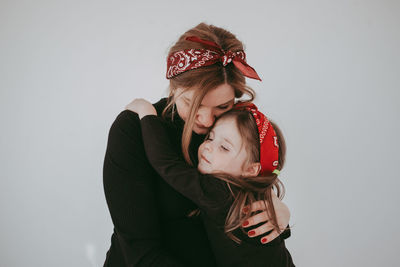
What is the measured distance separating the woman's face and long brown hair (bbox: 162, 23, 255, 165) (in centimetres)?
2

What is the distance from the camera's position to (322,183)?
172 cm

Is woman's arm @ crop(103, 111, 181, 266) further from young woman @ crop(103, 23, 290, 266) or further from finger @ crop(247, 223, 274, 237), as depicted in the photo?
finger @ crop(247, 223, 274, 237)

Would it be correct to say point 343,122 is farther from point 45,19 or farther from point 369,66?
point 45,19

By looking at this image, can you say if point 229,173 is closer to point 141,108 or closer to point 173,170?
point 173,170

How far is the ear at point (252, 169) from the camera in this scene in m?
1.20

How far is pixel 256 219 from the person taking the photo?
99 centimetres

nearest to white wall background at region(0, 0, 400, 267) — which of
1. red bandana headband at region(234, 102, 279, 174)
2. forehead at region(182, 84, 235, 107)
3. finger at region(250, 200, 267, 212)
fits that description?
red bandana headband at region(234, 102, 279, 174)

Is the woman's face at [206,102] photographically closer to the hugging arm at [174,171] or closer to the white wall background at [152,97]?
the hugging arm at [174,171]

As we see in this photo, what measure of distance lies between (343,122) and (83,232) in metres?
1.72

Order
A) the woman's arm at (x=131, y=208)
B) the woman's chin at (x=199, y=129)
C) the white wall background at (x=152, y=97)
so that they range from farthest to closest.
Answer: the white wall background at (x=152, y=97) < the woman's chin at (x=199, y=129) < the woman's arm at (x=131, y=208)

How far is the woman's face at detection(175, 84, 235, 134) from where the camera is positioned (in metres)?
0.99

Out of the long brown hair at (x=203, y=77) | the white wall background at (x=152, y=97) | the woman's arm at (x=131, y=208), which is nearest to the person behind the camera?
the woman's arm at (x=131, y=208)

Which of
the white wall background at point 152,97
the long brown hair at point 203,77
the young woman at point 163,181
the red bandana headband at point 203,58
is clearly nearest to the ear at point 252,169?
the young woman at point 163,181

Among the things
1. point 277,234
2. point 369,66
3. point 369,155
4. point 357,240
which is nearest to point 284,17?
point 369,66
